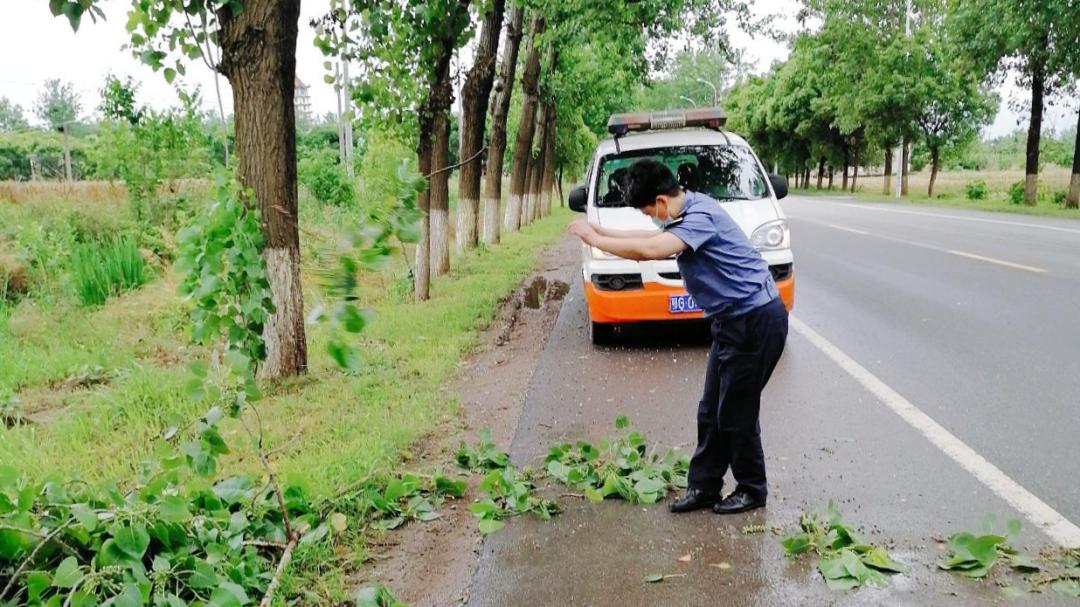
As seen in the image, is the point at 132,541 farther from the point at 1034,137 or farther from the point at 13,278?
the point at 1034,137

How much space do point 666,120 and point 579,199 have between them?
6.66 ft

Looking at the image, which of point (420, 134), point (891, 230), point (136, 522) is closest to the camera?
point (136, 522)

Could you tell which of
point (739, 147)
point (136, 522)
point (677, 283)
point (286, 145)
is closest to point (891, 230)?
point (739, 147)

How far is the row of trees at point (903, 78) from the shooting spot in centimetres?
2333

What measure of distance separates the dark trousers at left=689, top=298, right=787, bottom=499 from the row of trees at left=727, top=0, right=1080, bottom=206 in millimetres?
22081

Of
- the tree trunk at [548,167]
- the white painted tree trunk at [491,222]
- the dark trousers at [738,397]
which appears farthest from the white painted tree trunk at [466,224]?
the tree trunk at [548,167]

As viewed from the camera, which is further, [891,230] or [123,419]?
[891,230]

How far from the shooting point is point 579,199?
780 centimetres

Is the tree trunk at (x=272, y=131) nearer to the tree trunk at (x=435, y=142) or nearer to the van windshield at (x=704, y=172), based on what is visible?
the van windshield at (x=704, y=172)

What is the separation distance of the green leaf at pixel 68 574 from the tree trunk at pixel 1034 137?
96.7 ft

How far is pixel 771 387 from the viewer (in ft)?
19.4

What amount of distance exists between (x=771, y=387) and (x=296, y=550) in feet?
12.3

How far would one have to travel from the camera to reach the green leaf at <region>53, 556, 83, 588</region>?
268 centimetres

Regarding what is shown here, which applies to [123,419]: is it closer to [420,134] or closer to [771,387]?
[771,387]
